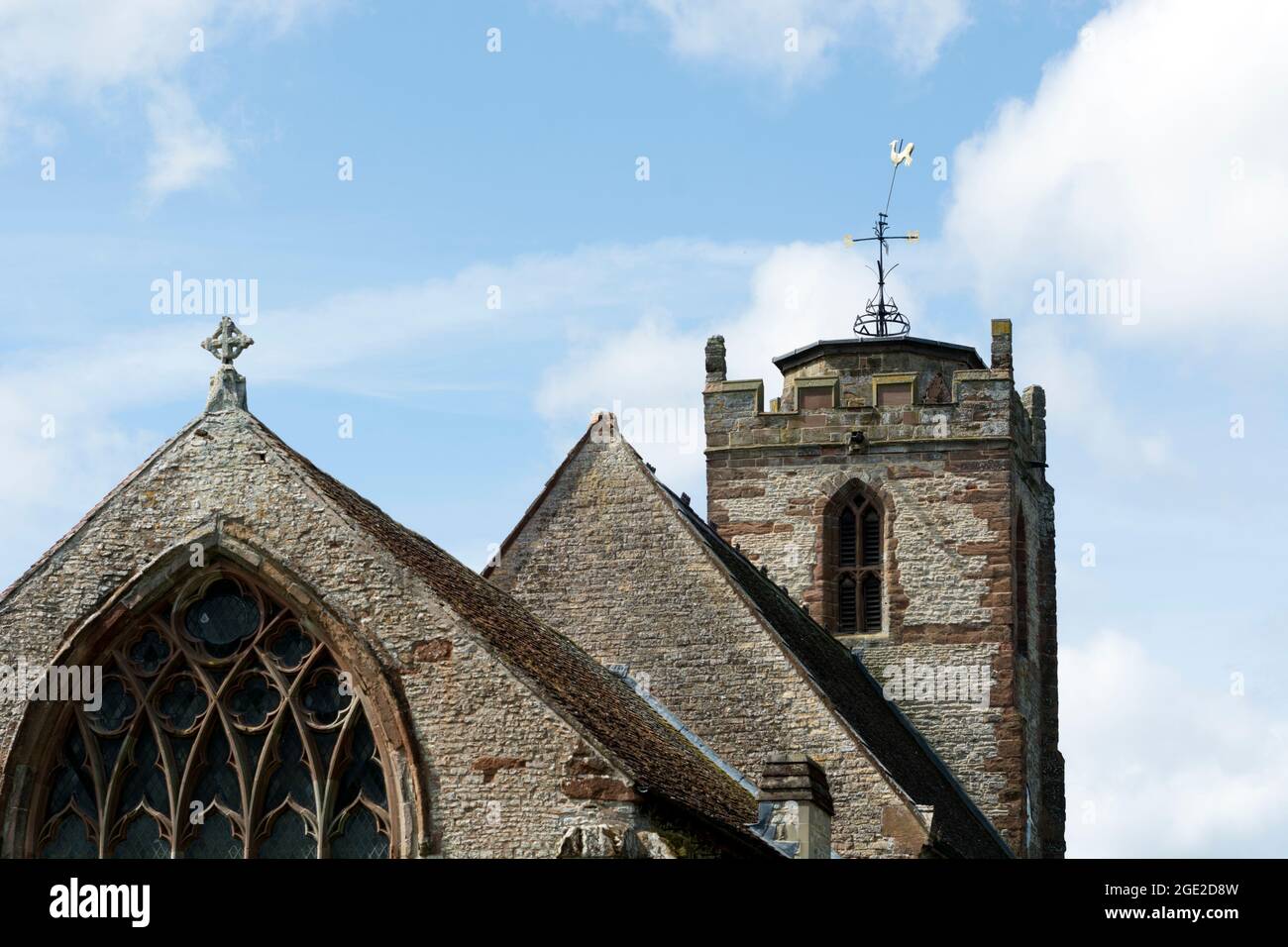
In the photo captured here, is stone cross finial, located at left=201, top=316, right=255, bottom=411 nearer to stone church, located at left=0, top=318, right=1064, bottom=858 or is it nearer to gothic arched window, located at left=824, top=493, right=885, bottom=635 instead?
stone church, located at left=0, top=318, right=1064, bottom=858

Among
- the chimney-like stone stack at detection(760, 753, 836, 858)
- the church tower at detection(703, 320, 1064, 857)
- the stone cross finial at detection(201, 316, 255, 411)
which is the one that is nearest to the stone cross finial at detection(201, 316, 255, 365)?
the stone cross finial at detection(201, 316, 255, 411)

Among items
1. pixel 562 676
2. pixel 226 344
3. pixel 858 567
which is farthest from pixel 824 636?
pixel 226 344

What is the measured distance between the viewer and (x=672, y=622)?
31641 millimetres

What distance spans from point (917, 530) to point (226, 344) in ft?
53.4

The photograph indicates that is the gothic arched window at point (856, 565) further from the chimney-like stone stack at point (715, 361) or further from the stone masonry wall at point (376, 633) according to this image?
the stone masonry wall at point (376, 633)

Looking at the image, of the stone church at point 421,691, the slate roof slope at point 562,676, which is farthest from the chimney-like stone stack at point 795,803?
the slate roof slope at point 562,676

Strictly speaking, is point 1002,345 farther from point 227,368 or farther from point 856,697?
point 227,368

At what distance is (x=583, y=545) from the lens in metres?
32.8

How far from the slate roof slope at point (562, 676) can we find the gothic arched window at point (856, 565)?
10.4 metres

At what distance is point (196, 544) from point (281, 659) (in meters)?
1.26

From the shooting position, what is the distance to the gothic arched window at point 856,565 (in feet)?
126

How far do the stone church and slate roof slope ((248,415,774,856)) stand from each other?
71 mm
